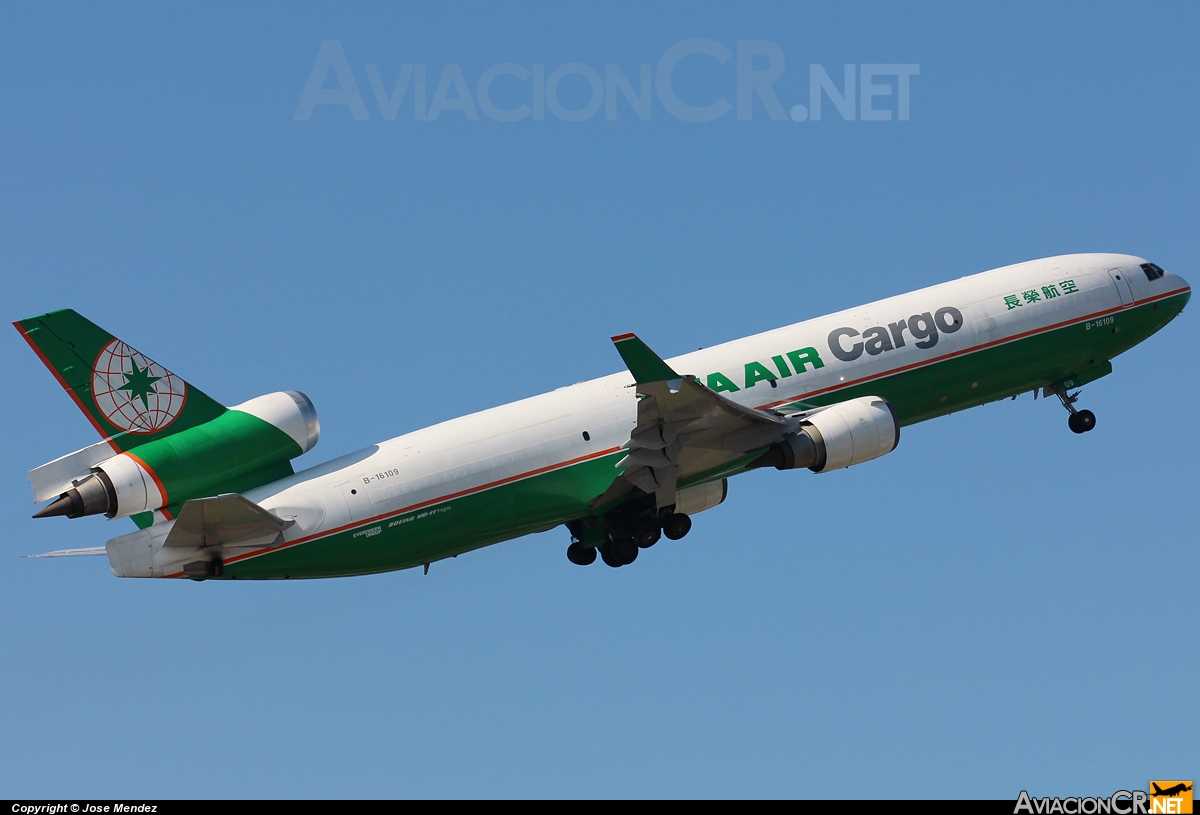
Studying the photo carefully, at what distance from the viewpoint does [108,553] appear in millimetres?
38062

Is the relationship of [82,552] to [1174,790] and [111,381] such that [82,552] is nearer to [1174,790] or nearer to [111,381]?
[111,381]

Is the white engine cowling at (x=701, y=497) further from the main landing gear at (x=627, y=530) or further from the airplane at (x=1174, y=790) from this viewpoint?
the airplane at (x=1174, y=790)

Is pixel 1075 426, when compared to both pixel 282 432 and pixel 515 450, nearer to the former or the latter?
pixel 515 450

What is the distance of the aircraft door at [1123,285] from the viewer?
48250 millimetres

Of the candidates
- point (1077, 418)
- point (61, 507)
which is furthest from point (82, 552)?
point (1077, 418)

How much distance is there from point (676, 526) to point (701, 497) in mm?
1137

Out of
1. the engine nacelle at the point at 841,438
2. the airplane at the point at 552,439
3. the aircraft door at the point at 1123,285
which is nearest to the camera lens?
the airplane at the point at 552,439

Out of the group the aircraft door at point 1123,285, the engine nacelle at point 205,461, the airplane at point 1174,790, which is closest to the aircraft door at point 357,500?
the engine nacelle at point 205,461

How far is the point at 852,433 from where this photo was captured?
42.1m

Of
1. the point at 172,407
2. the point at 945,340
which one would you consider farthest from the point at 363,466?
the point at 945,340

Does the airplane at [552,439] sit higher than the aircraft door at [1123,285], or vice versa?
the aircraft door at [1123,285]

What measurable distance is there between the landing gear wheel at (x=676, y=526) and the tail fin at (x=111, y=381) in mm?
12625

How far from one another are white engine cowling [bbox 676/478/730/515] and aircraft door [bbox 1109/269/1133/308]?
44.1ft

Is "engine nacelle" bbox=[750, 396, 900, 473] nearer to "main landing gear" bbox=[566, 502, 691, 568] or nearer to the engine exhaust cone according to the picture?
"main landing gear" bbox=[566, 502, 691, 568]
